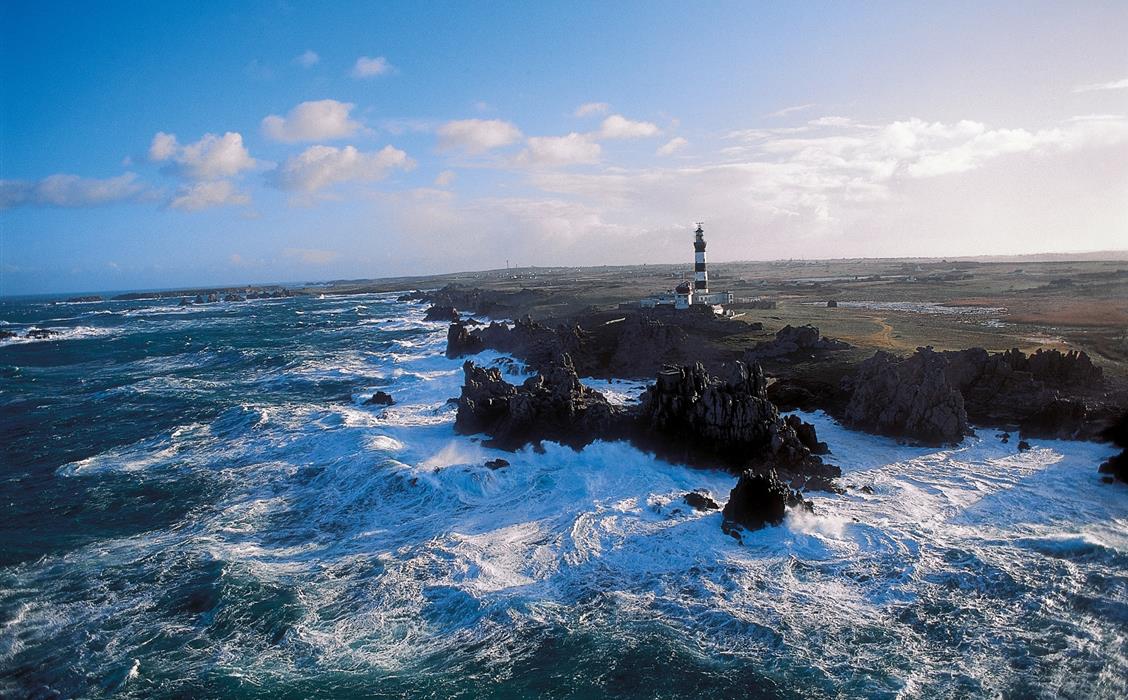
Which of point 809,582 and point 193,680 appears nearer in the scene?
point 193,680

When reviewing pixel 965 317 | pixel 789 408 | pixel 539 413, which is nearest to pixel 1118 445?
pixel 789 408

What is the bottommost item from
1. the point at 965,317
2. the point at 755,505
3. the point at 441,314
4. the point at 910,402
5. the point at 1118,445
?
the point at 755,505

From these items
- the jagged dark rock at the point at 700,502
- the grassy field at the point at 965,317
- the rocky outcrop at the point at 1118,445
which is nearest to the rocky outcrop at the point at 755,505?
the jagged dark rock at the point at 700,502

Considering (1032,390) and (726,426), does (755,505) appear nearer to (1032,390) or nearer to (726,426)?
(726,426)

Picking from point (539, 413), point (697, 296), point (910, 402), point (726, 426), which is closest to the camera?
point (726, 426)

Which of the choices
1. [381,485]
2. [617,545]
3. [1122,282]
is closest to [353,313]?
[381,485]

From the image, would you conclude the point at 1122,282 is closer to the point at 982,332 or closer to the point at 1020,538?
the point at 982,332
